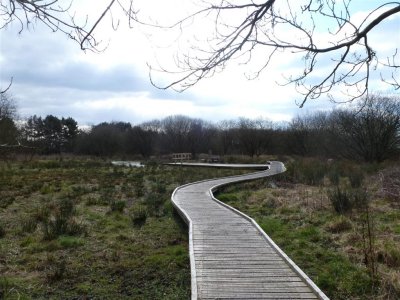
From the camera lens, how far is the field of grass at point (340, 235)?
18.6 feet

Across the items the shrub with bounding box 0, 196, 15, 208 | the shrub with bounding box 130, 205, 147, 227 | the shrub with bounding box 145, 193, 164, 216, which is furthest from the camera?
the shrub with bounding box 0, 196, 15, 208

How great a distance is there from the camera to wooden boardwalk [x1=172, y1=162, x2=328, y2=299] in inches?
197

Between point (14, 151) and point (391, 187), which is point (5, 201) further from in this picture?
point (391, 187)

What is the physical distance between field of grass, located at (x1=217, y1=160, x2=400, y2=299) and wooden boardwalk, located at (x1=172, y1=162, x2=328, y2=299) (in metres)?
0.53

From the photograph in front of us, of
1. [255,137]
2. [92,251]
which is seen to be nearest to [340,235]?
[92,251]

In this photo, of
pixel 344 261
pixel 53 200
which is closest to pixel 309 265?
pixel 344 261

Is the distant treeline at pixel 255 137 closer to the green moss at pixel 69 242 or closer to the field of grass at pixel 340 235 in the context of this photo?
the field of grass at pixel 340 235

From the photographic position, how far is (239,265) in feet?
19.7

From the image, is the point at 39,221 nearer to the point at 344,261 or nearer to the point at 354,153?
the point at 344,261

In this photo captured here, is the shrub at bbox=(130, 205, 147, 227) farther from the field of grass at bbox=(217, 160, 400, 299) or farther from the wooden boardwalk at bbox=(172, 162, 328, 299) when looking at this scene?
the field of grass at bbox=(217, 160, 400, 299)

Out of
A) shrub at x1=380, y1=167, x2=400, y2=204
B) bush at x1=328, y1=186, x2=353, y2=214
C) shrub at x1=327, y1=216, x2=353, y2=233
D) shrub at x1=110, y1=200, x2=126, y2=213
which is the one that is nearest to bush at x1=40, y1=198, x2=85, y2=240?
shrub at x1=110, y1=200, x2=126, y2=213

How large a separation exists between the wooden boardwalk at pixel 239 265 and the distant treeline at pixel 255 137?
94.2 feet

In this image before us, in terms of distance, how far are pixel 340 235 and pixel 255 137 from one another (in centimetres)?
5070

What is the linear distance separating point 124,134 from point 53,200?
56.9 metres
